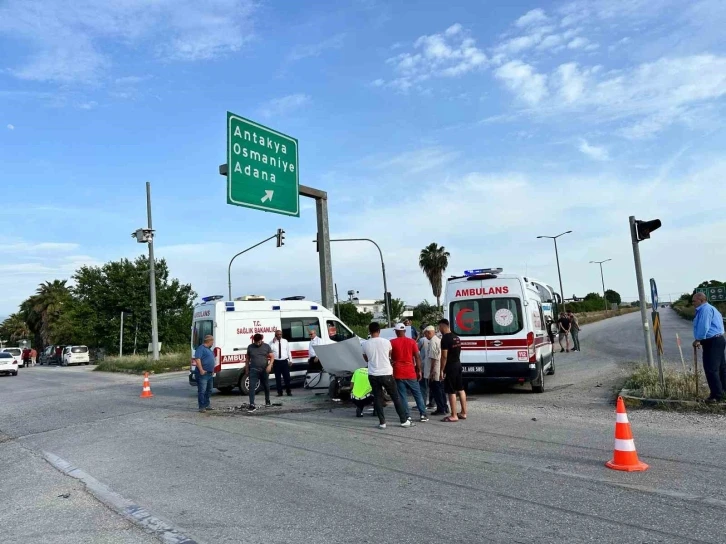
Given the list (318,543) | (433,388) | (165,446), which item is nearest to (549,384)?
(433,388)

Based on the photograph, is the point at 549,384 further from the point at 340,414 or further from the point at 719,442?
the point at 719,442

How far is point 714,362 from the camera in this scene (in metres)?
9.21

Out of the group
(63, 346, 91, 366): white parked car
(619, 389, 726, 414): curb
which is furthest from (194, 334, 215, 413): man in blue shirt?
(63, 346, 91, 366): white parked car

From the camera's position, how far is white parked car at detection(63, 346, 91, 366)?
4388 centimetres

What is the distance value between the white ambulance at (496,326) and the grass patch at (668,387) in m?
2.03

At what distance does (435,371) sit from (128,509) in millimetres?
5966

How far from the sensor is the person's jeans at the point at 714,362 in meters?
9.15

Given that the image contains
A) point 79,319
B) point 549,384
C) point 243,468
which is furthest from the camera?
point 79,319

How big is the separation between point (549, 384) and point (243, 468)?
967cm

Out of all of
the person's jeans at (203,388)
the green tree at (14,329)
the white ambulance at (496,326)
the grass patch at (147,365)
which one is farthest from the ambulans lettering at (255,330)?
the green tree at (14,329)

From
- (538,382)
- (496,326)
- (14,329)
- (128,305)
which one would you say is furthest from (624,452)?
(14,329)

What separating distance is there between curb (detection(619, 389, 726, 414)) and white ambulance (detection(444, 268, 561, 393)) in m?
2.22

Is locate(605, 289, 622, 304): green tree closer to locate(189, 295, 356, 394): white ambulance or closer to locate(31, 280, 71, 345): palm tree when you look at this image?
locate(31, 280, 71, 345): palm tree

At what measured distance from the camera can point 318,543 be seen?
430 centimetres
